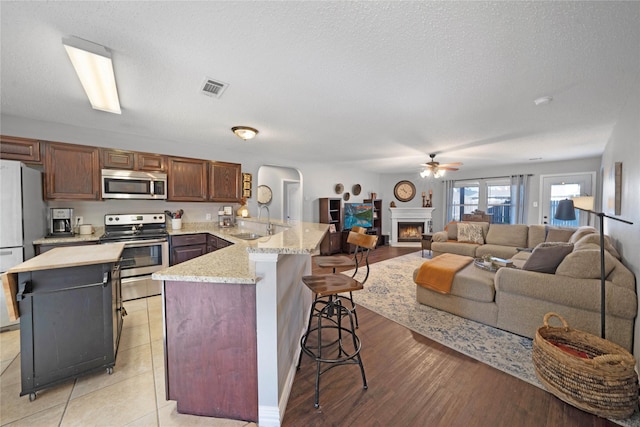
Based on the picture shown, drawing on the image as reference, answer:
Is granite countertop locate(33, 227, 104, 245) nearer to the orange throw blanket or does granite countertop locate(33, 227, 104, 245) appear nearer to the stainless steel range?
the stainless steel range

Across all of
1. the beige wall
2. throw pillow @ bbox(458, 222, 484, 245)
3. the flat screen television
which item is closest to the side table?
throw pillow @ bbox(458, 222, 484, 245)

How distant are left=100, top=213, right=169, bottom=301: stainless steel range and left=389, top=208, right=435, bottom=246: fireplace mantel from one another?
6.28 metres

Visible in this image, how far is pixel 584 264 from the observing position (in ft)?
6.91

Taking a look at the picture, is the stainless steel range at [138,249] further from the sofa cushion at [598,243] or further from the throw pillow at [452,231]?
the throw pillow at [452,231]

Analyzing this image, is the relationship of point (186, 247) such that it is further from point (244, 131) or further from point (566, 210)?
point (566, 210)

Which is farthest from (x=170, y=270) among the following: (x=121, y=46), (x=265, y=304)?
(x=121, y=46)

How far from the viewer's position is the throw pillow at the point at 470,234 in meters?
5.27

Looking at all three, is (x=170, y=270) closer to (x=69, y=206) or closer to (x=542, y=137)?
(x=69, y=206)

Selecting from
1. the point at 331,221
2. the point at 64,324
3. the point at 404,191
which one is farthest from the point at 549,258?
the point at 404,191

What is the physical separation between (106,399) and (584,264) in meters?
3.89

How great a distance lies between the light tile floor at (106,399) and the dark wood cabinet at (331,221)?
4.19 meters

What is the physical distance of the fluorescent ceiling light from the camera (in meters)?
1.54

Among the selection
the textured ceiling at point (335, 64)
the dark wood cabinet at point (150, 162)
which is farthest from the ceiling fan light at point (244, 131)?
the dark wood cabinet at point (150, 162)

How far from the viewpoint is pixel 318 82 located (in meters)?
2.05
